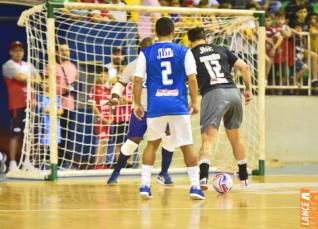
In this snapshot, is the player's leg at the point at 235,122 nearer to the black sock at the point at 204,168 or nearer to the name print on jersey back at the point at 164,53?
the black sock at the point at 204,168

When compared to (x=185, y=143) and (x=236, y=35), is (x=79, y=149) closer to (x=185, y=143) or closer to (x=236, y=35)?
(x=236, y=35)

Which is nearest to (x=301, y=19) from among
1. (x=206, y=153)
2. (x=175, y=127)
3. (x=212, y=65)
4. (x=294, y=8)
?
(x=294, y=8)

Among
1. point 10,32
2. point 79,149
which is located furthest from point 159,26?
point 10,32

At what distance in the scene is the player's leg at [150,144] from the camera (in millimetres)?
12227

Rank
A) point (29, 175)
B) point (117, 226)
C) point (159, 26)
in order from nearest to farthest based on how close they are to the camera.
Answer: point (117, 226) → point (159, 26) → point (29, 175)

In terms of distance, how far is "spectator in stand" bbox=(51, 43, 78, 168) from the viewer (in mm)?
17812

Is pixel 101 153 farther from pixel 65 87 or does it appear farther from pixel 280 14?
pixel 280 14

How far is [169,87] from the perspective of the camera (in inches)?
479

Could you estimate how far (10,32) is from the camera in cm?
2036

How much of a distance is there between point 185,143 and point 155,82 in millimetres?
846

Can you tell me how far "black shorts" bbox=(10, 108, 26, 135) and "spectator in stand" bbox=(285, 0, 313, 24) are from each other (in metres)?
6.99

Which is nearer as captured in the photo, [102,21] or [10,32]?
[102,21]

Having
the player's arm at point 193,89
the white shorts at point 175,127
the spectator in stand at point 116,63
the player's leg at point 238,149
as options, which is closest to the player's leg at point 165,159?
the player's leg at point 238,149

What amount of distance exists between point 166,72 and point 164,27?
558 mm
